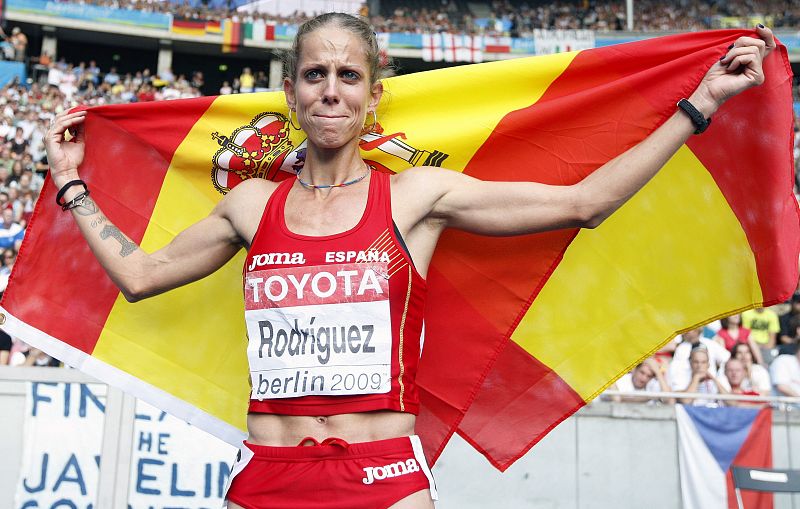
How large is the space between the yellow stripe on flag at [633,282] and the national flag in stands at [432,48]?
27.5m

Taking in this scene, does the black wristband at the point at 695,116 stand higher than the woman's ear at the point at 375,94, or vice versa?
the woman's ear at the point at 375,94

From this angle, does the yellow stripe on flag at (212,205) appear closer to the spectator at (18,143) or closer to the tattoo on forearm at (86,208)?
the tattoo on forearm at (86,208)

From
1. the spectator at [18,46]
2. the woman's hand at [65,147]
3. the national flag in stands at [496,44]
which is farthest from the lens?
the national flag in stands at [496,44]

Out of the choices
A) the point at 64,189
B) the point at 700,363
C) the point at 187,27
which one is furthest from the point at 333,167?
the point at 187,27

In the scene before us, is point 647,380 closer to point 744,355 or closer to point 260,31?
point 744,355

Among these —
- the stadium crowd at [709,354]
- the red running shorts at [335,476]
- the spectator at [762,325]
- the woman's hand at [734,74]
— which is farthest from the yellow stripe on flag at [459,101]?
the spectator at [762,325]

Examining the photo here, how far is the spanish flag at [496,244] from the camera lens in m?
3.30

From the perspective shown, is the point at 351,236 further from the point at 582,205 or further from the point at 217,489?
the point at 217,489

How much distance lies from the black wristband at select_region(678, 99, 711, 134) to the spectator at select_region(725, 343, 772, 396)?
19.7ft

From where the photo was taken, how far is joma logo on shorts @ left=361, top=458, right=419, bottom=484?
8.23 ft

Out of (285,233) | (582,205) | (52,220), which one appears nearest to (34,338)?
(52,220)

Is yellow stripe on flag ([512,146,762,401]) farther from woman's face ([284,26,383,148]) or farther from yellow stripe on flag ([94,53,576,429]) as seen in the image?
woman's face ([284,26,383,148])

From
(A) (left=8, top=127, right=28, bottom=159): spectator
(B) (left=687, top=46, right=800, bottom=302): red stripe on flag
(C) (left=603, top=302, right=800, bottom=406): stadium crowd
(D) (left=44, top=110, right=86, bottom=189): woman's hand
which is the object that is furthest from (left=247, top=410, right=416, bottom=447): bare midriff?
(A) (left=8, top=127, right=28, bottom=159): spectator

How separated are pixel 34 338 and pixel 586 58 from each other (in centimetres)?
255
